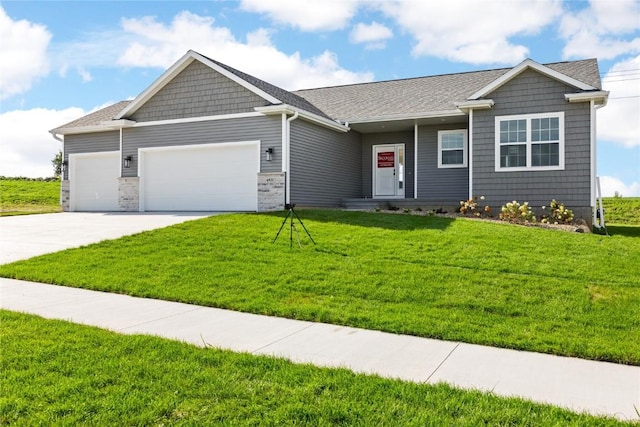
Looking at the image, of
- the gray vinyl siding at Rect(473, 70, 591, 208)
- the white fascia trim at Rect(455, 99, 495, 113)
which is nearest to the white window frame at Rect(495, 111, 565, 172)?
the gray vinyl siding at Rect(473, 70, 591, 208)

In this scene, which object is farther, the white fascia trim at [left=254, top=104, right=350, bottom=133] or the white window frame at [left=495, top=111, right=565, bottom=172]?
the white fascia trim at [left=254, top=104, right=350, bottom=133]

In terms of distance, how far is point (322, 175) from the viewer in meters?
17.1

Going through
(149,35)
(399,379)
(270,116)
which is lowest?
(399,379)

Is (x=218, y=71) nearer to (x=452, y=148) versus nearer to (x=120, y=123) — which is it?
(x=120, y=123)

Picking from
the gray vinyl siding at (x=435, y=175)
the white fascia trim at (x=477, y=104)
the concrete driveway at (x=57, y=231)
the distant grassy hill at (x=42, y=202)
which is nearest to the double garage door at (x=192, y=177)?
the concrete driveway at (x=57, y=231)

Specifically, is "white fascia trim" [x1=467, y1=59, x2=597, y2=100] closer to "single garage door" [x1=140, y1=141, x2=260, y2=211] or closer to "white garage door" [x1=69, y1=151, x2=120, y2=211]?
"single garage door" [x1=140, y1=141, x2=260, y2=211]

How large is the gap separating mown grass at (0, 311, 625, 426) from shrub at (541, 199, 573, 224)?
442 inches

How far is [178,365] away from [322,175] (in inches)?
524

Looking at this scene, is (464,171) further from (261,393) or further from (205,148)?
(261,393)

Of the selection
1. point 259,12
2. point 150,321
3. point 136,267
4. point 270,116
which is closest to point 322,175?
point 270,116

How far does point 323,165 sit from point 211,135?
12.6 ft

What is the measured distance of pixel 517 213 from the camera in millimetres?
13773

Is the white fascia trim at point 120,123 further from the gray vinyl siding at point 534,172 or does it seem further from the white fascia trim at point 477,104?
the gray vinyl siding at point 534,172

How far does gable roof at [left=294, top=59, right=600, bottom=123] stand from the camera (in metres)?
16.6
